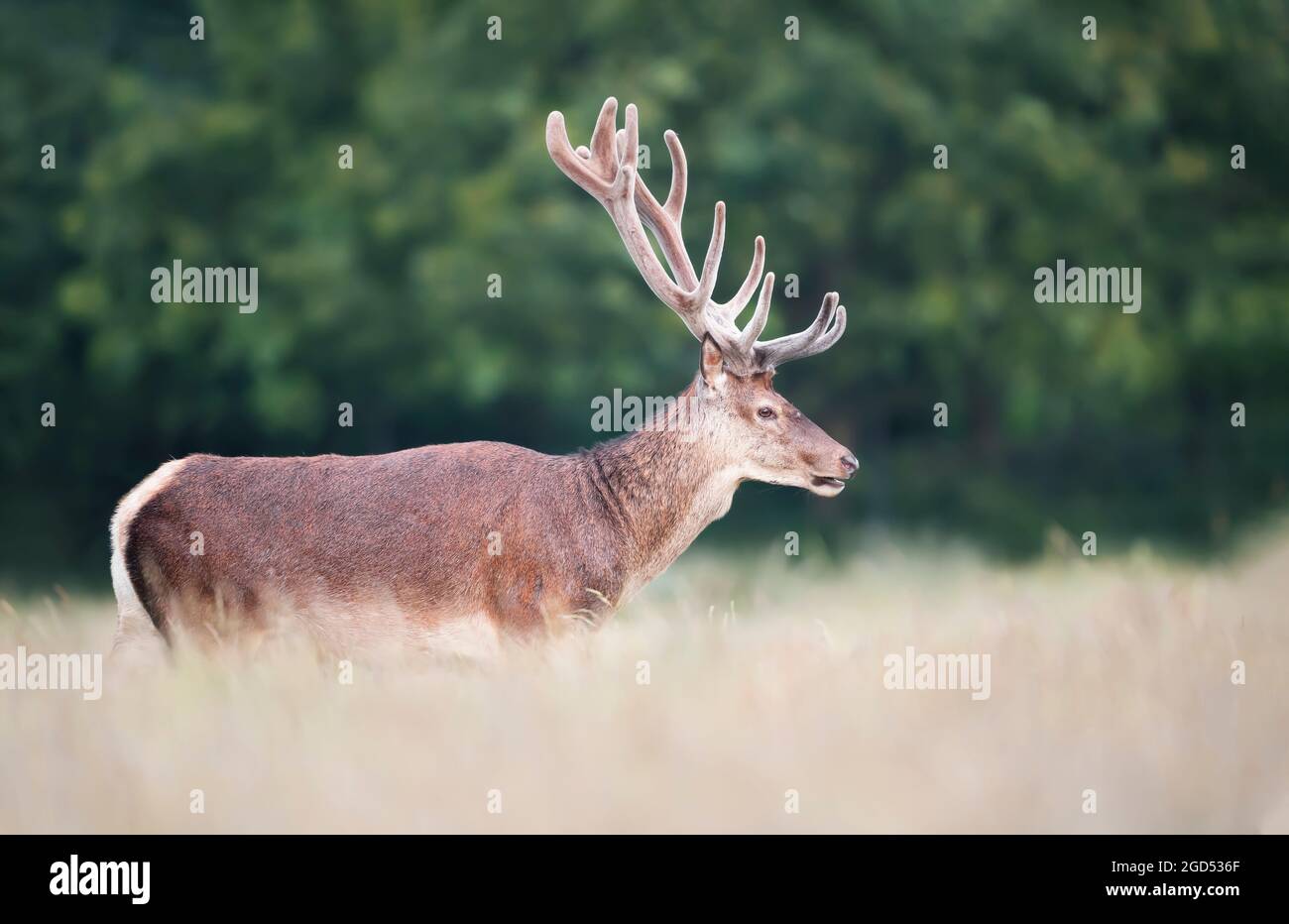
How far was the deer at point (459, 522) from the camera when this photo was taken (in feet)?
19.8

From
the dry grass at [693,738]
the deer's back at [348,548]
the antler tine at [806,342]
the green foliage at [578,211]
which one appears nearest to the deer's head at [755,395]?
the antler tine at [806,342]

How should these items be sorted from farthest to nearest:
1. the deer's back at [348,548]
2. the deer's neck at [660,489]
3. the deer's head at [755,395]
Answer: the deer's head at [755,395]
the deer's neck at [660,489]
the deer's back at [348,548]

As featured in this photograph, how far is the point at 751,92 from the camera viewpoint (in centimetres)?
1709

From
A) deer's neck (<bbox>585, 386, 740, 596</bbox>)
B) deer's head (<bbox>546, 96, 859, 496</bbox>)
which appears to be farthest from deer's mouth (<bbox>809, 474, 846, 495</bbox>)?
deer's neck (<bbox>585, 386, 740, 596</bbox>)

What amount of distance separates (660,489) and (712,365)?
23.0 inches

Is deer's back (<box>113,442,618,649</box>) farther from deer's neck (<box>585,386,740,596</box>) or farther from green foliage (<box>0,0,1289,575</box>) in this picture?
green foliage (<box>0,0,1289,575</box>)

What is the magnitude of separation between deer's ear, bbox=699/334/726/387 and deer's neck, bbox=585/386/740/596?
208 mm

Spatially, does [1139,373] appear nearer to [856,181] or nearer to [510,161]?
[856,181]

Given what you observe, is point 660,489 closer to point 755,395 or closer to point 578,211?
point 755,395

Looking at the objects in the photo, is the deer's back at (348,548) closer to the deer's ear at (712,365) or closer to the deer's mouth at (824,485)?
the deer's ear at (712,365)

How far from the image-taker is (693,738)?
501 centimetres

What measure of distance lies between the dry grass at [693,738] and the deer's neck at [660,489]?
358mm

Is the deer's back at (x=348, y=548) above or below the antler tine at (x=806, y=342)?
below

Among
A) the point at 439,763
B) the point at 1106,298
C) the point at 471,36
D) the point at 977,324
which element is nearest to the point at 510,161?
the point at 471,36
